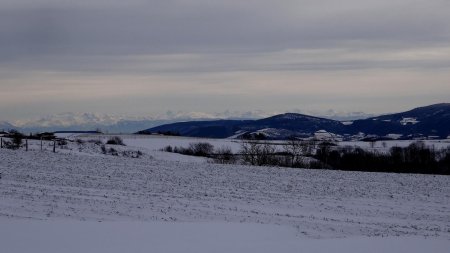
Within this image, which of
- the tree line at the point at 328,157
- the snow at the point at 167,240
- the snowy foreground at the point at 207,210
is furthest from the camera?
the tree line at the point at 328,157

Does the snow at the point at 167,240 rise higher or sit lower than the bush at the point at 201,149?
lower

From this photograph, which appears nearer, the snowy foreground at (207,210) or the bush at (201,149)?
the snowy foreground at (207,210)

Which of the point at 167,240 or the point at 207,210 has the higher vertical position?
the point at 167,240

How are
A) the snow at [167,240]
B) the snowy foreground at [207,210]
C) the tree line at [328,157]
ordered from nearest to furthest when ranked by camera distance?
the snow at [167,240]
the snowy foreground at [207,210]
the tree line at [328,157]

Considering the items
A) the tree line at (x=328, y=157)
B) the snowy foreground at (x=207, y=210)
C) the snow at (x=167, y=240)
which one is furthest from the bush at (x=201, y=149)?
the snow at (x=167, y=240)

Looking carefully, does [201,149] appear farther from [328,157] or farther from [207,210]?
[207,210]

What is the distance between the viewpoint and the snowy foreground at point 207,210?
16203 millimetres

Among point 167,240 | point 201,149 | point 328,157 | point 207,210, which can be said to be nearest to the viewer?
point 167,240

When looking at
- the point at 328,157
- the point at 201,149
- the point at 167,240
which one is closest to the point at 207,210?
the point at 167,240

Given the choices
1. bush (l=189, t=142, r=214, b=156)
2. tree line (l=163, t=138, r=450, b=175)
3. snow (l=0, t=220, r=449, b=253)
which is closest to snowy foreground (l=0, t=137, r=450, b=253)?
snow (l=0, t=220, r=449, b=253)

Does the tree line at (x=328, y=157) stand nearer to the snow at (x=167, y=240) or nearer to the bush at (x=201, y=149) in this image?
the bush at (x=201, y=149)

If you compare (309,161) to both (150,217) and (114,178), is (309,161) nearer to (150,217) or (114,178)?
(114,178)

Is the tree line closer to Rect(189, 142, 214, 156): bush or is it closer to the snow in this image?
Rect(189, 142, 214, 156): bush

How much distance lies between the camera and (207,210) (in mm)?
25172
